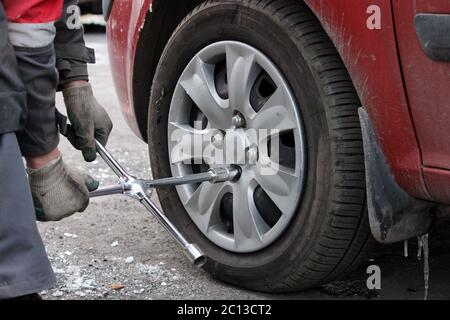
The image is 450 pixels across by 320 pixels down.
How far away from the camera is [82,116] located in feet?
8.71

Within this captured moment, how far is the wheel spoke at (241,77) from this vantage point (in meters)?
2.82

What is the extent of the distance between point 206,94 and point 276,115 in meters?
0.36

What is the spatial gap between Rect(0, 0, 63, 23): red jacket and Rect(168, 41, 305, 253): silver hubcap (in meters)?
0.78

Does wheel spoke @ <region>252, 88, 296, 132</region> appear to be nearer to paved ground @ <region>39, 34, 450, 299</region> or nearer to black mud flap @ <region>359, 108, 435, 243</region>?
black mud flap @ <region>359, 108, 435, 243</region>

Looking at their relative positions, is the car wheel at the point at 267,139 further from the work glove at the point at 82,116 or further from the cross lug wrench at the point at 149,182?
the work glove at the point at 82,116

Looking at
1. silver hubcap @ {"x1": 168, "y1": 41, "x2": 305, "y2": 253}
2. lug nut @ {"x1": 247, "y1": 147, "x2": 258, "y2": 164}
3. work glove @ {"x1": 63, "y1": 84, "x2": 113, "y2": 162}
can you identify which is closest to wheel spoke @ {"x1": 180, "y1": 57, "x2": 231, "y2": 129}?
silver hubcap @ {"x1": 168, "y1": 41, "x2": 305, "y2": 253}

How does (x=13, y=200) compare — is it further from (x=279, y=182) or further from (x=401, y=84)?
(x=401, y=84)

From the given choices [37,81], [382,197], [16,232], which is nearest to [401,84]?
[382,197]

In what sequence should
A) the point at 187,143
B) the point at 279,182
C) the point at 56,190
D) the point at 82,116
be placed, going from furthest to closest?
the point at 187,143 < the point at 279,182 < the point at 82,116 < the point at 56,190

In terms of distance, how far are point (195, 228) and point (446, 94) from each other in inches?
48.5

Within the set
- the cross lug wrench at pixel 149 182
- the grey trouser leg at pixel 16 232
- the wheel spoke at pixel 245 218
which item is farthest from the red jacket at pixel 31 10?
the wheel spoke at pixel 245 218

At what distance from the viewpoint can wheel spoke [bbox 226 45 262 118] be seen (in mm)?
2822

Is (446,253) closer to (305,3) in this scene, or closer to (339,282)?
(339,282)

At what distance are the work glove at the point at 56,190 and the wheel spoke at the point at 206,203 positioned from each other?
24.6 inches
